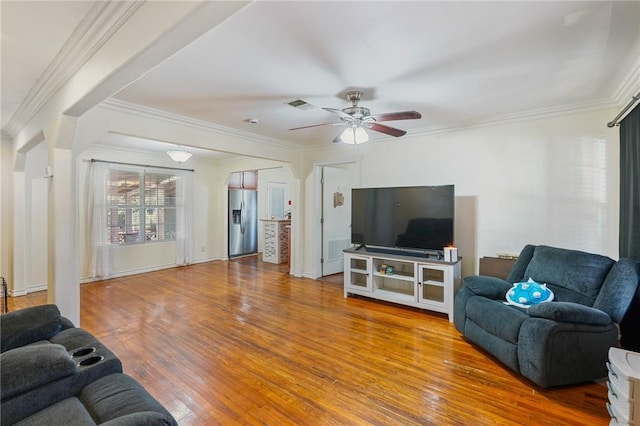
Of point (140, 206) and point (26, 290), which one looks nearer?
point (26, 290)

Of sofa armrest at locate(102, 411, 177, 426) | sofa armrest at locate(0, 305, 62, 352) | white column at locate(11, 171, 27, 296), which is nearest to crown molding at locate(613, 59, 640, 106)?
sofa armrest at locate(102, 411, 177, 426)

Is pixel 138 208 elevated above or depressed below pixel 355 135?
below

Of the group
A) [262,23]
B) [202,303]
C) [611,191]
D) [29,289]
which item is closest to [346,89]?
[262,23]

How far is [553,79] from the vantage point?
2.70 meters

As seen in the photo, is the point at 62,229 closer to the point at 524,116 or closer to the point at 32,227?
the point at 32,227

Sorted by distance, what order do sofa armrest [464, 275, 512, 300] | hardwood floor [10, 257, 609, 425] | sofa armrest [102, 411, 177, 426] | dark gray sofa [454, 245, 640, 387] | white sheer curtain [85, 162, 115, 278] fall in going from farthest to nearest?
white sheer curtain [85, 162, 115, 278], sofa armrest [464, 275, 512, 300], dark gray sofa [454, 245, 640, 387], hardwood floor [10, 257, 609, 425], sofa armrest [102, 411, 177, 426]

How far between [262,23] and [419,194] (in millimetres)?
2927

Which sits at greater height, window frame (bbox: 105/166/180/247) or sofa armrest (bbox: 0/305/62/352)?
window frame (bbox: 105/166/180/247)

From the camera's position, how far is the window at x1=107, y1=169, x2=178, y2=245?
5758mm

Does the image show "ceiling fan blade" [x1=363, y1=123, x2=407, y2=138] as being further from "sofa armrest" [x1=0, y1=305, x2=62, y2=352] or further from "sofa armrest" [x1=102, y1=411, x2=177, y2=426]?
"sofa armrest" [x1=0, y1=305, x2=62, y2=352]

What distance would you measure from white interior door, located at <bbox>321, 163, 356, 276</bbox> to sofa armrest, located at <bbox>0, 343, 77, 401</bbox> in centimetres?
455

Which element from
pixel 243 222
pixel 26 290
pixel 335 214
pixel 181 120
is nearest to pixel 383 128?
pixel 181 120

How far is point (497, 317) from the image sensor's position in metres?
2.60

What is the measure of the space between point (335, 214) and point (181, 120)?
10.6ft
